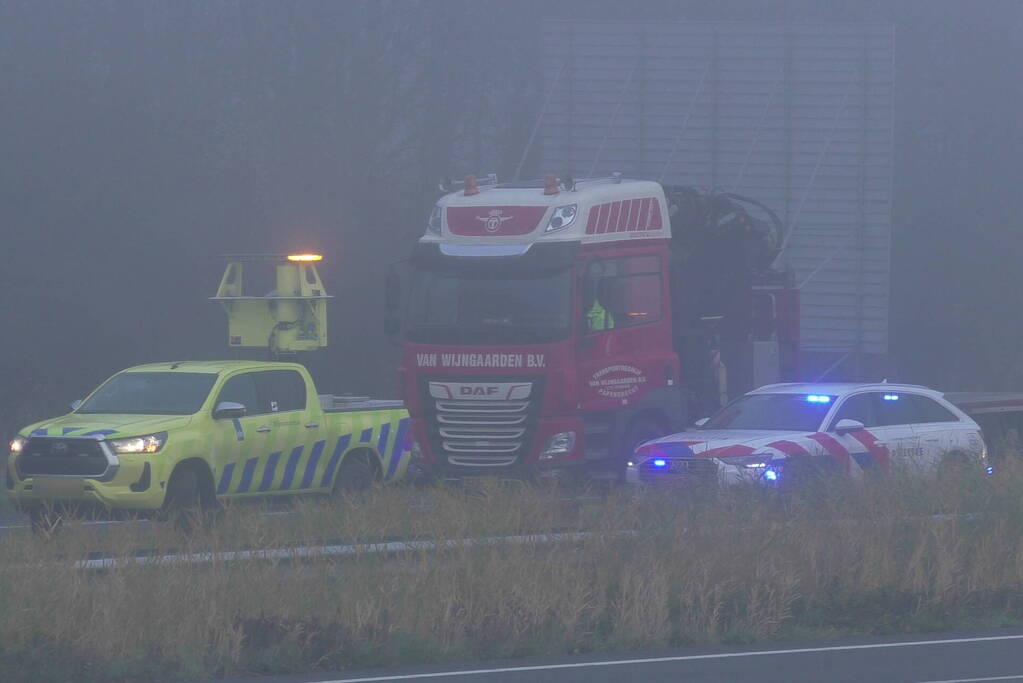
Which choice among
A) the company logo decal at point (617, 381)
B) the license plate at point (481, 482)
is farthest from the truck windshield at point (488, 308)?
the license plate at point (481, 482)

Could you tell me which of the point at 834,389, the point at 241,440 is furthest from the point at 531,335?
the point at 241,440

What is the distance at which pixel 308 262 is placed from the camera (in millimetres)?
18766

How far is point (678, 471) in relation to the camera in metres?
15.1

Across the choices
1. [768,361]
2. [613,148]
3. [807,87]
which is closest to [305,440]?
[768,361]

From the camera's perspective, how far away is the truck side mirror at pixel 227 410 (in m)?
→ 15.0

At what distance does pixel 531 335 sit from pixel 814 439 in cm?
340

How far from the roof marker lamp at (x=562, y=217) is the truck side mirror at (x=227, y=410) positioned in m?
4.23

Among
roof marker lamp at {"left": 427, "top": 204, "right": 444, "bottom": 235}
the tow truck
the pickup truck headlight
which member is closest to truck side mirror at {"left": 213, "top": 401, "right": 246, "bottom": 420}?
the tow truck

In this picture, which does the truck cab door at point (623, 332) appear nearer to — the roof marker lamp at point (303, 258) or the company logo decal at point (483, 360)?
the company logo decal at point (483, 360)

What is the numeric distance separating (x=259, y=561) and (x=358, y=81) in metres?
27.6

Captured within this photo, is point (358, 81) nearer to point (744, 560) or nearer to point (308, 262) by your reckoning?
point (308, 262)

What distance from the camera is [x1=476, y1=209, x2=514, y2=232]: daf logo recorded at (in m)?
17.7

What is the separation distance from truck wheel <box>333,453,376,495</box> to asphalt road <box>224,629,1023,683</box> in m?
6.89

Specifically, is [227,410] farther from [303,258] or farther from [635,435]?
[635,435]
